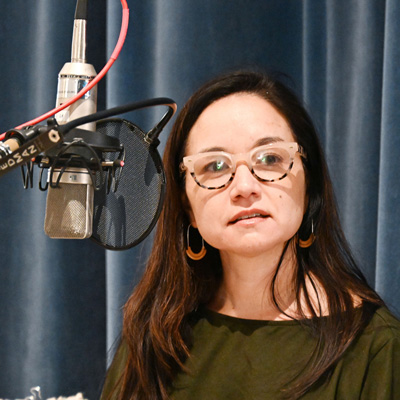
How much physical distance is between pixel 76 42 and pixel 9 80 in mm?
1045

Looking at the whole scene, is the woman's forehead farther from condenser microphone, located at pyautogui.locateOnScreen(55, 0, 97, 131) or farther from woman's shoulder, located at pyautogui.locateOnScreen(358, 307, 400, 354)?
condenser microphone, located at pyautogui.locateOnScreen(55, 0, 97, 131)

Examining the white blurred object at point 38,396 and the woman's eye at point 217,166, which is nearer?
the woman's eye at point 217,166

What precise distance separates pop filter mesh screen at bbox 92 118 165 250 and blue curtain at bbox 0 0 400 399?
2.00ft

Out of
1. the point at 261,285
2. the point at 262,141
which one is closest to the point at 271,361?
the point at 261,285

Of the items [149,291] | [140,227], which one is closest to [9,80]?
[149,291]

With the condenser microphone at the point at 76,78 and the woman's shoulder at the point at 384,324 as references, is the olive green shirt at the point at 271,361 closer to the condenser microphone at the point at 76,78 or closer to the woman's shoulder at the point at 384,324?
the woman's shoulder at the point at 384,324

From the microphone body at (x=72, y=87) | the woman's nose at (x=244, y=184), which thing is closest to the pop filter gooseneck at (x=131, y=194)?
the microphone body at (x=72, y=87)

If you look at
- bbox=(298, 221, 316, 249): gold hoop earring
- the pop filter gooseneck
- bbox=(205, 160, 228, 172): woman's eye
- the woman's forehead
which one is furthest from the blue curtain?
the pop filter gooseneck

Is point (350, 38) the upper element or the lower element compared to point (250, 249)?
upper

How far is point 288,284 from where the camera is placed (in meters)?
1.24

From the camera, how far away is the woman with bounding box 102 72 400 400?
112 centimetres

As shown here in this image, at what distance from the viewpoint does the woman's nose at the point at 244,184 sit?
1.10m

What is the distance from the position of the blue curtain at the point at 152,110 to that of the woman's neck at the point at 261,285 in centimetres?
21

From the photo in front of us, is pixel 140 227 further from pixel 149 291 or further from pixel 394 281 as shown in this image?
pixel 394 281
